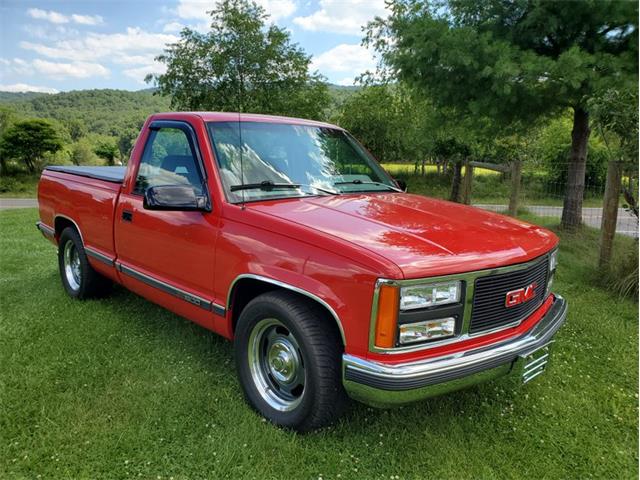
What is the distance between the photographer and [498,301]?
2.61 m

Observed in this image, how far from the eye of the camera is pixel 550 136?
21766 mm

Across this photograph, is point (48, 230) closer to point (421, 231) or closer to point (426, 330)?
point (421, 231)

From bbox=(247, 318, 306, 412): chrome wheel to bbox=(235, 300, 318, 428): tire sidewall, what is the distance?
1.2 inches

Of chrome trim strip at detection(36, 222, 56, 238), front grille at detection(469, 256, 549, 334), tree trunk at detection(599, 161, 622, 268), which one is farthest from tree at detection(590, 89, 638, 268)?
chrome trim strip at detection(36, 222, 56, 238)

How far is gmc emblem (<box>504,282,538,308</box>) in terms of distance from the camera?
2.65 meters

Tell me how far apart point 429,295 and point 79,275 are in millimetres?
4279

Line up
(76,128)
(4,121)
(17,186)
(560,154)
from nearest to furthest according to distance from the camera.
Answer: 1. (560,154)
2. (17,186)
3. (4,121)
4. (76,128)

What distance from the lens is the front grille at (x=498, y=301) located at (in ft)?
8.23

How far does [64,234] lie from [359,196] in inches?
138

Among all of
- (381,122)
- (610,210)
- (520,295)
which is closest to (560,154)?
(381,122)

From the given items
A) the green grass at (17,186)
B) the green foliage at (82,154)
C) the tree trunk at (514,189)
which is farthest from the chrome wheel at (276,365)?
the green foliage at (82,154)

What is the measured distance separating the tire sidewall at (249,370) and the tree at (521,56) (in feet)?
21.3

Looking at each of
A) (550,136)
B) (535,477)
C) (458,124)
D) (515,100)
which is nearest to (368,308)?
(535,477)

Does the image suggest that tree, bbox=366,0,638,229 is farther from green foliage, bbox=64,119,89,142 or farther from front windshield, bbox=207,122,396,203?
green foliage, bbox=64,119,89,142
